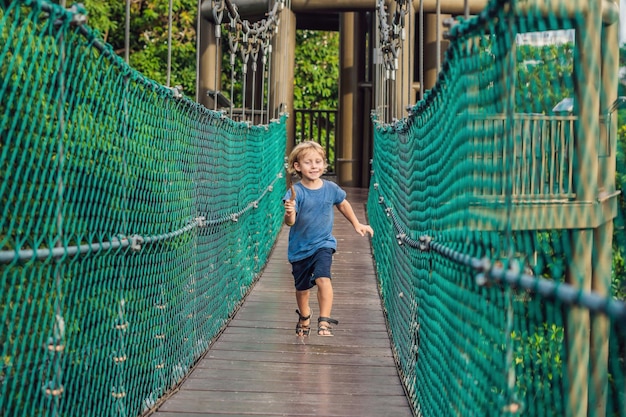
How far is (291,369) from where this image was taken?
453cm

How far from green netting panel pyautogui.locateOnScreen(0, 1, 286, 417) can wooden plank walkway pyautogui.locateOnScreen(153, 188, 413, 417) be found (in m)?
0.15

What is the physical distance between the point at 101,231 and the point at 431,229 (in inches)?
46.4

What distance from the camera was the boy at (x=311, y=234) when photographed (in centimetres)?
530

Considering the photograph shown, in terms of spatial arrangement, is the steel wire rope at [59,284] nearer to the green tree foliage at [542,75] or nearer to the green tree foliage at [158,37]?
the green tree foliage at [542,75]

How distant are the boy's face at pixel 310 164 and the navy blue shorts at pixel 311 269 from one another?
426 mm

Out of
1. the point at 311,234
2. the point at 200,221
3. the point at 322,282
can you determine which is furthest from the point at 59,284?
the point at 311,234

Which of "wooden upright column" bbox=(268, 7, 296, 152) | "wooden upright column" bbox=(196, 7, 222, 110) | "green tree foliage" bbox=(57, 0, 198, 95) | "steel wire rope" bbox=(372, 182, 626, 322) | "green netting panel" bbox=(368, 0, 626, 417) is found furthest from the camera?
"green tree foliage" bbox=(57, 0, 198, 95)

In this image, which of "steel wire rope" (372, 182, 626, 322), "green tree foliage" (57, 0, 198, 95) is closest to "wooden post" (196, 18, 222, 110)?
"green tree foliage" (57, 0, 198, 95)

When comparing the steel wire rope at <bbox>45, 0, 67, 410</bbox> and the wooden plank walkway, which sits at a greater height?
the steel wire rope at <bbox>45, 0, 67, 410</bbox>

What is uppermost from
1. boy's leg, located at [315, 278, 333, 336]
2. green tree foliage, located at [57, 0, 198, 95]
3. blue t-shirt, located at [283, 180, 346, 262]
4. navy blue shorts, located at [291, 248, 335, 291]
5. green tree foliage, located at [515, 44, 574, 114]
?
green tree foliage, located at [57, 0, 198, 95]

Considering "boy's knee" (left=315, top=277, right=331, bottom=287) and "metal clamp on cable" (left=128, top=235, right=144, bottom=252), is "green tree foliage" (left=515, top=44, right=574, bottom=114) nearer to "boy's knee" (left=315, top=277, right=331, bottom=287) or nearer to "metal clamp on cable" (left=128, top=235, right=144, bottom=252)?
"metal clamp on cable" (left=128, top=235, right=144, bottom=252)

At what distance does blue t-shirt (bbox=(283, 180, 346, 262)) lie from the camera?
5418mm

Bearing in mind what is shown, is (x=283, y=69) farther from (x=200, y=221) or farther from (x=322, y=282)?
(x=200, y=221)

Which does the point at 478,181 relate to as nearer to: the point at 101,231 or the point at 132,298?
the point at 101,231
